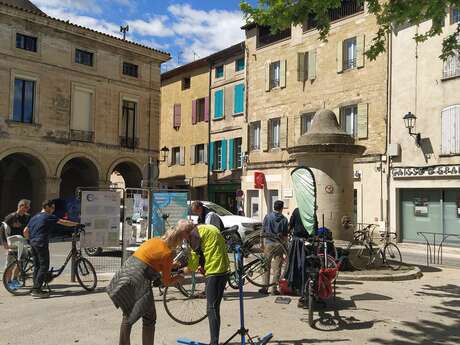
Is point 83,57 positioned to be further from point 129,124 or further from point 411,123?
point 411,123

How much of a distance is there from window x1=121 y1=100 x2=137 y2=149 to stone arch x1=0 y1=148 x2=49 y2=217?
5453 millimetres

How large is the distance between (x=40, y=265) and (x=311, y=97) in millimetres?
19556

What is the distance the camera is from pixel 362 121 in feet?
76.7

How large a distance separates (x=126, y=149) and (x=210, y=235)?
85.1 ft

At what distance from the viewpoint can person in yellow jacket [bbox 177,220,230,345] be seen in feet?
18.2

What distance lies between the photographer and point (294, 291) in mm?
8859

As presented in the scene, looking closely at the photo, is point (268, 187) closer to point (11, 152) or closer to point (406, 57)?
point (406, 57)

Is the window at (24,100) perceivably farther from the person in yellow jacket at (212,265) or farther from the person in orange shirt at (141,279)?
the person in orange shirt at (141,279)

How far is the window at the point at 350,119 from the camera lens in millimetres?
24112

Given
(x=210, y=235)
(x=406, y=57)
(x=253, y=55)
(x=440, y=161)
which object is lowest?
(x=210, y=235)

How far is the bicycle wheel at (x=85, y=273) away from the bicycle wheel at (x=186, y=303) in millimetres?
2716

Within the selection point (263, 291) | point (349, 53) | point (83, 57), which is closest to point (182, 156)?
point (83, 57)

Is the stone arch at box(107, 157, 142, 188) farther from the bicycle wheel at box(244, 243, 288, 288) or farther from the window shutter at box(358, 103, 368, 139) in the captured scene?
the bicycle wheel at box(244, 243, 288, 288)

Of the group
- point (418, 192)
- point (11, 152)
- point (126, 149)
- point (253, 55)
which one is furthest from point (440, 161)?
point (11, 152)
